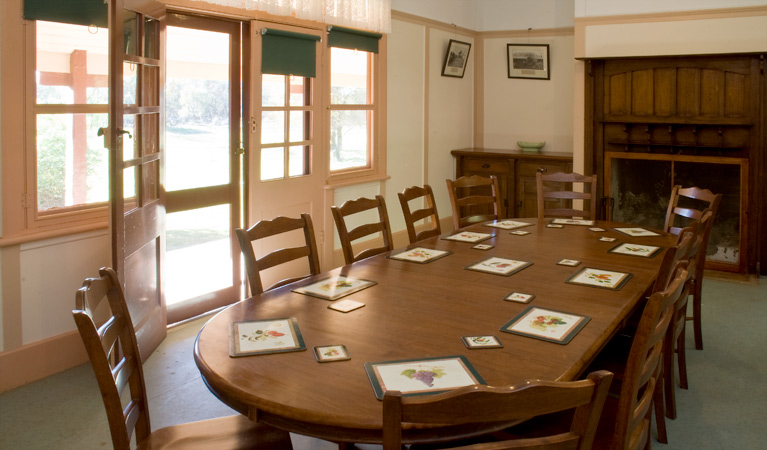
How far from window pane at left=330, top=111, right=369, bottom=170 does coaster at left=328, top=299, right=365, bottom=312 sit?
3.16 meters

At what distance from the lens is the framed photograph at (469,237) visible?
345 cm

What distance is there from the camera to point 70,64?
11.3 ft

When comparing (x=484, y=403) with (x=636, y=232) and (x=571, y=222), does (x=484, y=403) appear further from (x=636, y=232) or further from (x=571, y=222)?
(x=571, y=222)

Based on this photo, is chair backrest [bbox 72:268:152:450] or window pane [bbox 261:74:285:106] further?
window pane [bbox 261:74:285:106]

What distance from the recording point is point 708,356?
12.5 ft

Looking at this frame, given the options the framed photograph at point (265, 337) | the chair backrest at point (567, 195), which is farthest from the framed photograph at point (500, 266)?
the chair backrest at point (567, 195)

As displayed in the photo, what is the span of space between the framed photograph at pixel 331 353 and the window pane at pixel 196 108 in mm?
2653

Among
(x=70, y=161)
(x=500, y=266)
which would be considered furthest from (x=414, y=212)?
(x=70, y=161)

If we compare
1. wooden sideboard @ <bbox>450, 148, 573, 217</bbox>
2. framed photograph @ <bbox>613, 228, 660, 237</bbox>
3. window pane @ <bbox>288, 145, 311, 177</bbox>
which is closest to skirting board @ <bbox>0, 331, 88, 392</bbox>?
window pane @ <bbox>288, 145, 311, 177</bbox>

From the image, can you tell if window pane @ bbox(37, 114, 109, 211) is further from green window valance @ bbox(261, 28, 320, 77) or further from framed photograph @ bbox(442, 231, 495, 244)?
framed photograph @ bbox(442, 231, 495, 244)

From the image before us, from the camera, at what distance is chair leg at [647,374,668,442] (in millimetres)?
2666

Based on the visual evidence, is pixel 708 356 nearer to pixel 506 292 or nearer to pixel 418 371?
pixel 506 292

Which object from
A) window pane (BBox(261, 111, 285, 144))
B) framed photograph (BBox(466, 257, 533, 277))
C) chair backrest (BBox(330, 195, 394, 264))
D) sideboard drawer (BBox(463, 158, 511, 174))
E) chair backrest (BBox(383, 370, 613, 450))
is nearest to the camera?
chair backrest (BBox(383, 370, 613, 450))

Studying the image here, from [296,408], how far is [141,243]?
7.28 ft
